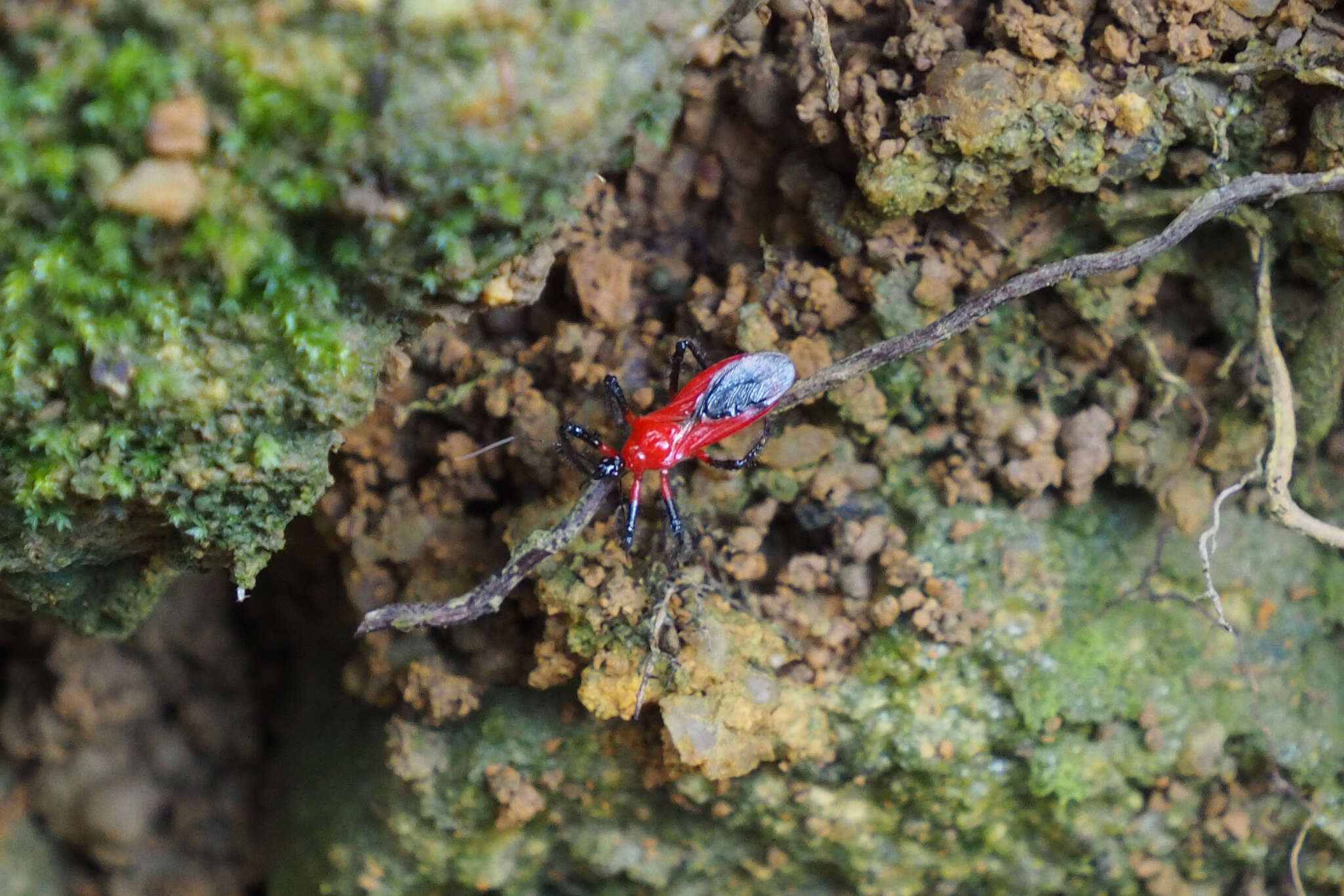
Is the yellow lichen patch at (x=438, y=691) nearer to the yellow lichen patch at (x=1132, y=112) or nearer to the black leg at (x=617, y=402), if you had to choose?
the black leg at (x=617, y=402)

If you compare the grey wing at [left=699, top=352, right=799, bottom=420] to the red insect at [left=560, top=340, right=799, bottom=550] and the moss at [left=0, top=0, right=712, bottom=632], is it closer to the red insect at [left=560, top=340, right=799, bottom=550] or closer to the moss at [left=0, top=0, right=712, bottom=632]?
the red insect at [left=560, top=340, right=799, bottom=550]

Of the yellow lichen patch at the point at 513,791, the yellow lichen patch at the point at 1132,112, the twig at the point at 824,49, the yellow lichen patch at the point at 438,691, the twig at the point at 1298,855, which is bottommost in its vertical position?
the twig at the point at 1298,855

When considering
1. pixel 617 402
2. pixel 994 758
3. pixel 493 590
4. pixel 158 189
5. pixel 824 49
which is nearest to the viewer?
pixel 158 189

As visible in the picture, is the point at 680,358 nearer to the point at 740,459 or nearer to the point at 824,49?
Result: the point at 740,459

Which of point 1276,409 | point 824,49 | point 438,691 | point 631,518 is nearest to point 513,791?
point 438,691

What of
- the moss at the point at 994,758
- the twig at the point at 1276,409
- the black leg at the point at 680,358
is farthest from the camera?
the moss at the point at 994,758

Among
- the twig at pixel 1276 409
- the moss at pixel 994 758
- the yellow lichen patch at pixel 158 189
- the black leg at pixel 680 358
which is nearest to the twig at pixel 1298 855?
the moss at pixel 994 758

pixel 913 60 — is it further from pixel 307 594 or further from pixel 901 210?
pixel 307 594
